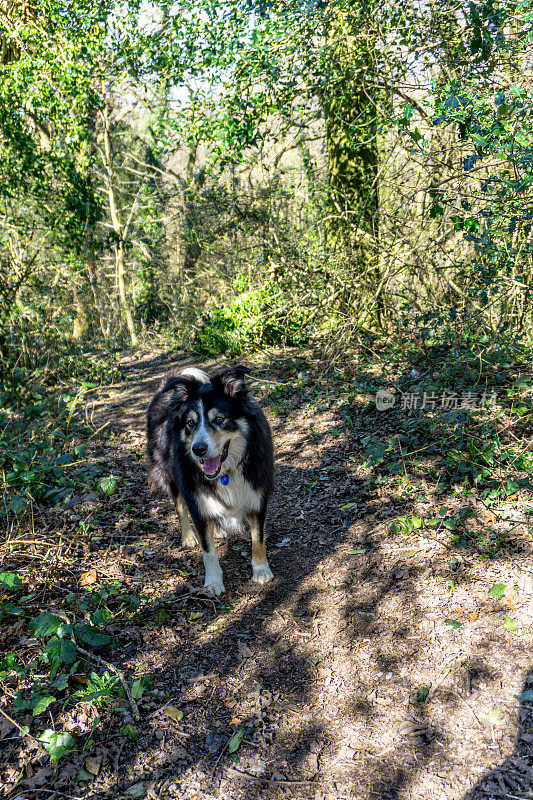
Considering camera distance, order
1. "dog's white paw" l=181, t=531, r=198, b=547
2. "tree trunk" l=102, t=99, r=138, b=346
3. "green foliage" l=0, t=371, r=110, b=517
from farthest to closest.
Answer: "tree trunk" l=102, t=99, r=138, b=346
"dog's white paw" l=181, t=531, r=198, b=547
"green foliage" l=0, t=371, r=110, b=517

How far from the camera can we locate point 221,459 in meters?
4.01

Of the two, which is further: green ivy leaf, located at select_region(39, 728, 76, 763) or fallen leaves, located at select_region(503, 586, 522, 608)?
fallen leaves, located at select_region(503, 586, 522, 608)

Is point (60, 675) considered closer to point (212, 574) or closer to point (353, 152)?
point (212, 574)

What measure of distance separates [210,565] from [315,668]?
1.20 metres

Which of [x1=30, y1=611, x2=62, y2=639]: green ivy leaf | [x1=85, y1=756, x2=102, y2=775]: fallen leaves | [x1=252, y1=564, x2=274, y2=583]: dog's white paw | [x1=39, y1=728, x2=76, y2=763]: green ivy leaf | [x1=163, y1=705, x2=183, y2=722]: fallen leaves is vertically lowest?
[x1=252, y1=564, x2=274, y2=583]: dog's white paw

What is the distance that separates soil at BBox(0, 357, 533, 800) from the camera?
2.53 metres

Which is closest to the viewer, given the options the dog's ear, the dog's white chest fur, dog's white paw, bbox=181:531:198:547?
the dog's ear

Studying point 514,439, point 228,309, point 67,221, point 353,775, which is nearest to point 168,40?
point 67,221

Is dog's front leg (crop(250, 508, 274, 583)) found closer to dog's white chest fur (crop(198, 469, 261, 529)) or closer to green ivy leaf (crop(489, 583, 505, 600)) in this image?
dog's white chest fur (crop(198, 469, 261, 529))

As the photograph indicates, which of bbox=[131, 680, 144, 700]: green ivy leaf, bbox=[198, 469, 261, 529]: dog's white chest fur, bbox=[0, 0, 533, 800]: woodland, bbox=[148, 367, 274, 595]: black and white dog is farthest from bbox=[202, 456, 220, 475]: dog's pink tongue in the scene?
bbox=[131, 680, 144, 700]: green ivy leaf

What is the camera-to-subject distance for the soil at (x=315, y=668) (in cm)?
253

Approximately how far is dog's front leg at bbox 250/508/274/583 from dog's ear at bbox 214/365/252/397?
1.00 metres

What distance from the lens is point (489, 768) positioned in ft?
7.93

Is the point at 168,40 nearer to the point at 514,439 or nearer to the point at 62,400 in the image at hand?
the point at 62,400
